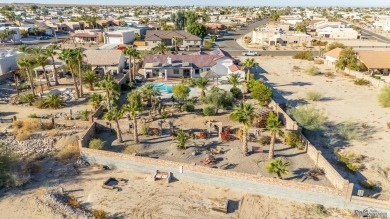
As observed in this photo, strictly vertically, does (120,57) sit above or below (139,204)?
above

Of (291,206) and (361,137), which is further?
(361,137)

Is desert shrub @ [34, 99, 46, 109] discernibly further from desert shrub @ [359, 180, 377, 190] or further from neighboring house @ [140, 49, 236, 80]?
desert shrub @ [359, 180, 377, 190]

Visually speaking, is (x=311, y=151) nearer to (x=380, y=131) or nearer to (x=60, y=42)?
(x=380, y=131)

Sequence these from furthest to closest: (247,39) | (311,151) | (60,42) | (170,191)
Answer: (247,39) → (60,42) → (311,151) → (170,191)

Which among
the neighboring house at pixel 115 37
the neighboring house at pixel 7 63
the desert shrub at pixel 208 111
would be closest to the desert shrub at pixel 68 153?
the desert shrub at pixel 208 111

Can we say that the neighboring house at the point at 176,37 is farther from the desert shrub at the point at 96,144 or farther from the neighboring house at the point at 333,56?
the desert shrub at the point at 96,144

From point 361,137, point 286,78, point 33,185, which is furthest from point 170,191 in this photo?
point 286,78

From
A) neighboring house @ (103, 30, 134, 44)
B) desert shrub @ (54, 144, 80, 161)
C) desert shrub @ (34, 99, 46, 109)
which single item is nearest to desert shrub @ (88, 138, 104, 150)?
desert shrub @ (54, 144, 80, 161)
